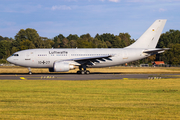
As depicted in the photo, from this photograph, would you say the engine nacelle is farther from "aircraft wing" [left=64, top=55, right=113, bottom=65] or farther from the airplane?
"aircraft wing" [left=64, top=55, right=113, bottom=65]

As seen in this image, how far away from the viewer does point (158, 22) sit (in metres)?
38.2

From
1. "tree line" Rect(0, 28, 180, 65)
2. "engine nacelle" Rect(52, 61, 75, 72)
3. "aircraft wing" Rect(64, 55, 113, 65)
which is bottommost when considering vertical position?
"engine nacelle" Rect(52, 61, 75, 72)

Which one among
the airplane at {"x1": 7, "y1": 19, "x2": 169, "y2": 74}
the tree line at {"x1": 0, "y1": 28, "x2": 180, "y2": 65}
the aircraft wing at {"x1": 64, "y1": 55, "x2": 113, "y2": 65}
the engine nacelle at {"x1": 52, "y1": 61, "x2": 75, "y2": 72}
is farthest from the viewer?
the tree line at {"x1": 0, "y1": 28, "x2": 180, "y2": 65}

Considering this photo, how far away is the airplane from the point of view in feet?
117

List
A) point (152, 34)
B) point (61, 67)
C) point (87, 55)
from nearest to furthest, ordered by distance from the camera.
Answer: point (61, 67) < point (87, 55) < point (152, 34)

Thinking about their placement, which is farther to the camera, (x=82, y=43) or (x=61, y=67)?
(x=82, y=43)

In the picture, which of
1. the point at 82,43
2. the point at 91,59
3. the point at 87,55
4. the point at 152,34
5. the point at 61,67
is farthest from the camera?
the point at 82,43

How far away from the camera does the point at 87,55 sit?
36688mm

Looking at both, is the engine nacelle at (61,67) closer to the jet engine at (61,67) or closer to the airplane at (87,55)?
the jet engine at (61,67)

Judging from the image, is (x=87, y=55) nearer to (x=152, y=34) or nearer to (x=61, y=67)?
(x=61, y=67)

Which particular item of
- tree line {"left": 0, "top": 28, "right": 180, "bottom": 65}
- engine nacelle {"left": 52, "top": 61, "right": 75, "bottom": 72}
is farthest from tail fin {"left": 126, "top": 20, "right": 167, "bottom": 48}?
tree line {"left": 0, "top": 28, "right": 180, "bottom": 65}

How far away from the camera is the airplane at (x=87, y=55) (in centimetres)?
3578

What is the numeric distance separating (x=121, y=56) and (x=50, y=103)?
26584mm

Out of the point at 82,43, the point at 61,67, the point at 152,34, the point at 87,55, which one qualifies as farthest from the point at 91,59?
the point at 82,43
